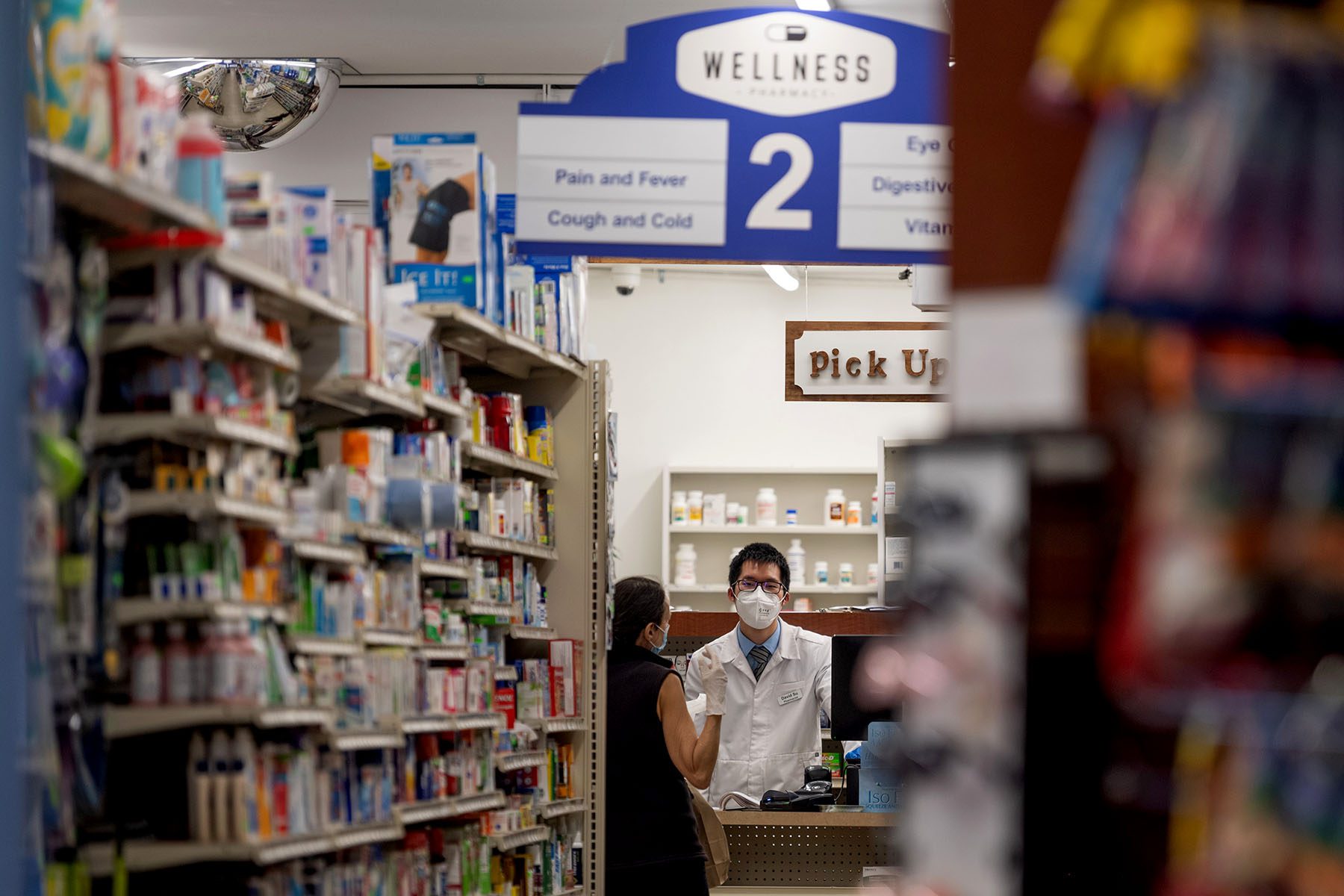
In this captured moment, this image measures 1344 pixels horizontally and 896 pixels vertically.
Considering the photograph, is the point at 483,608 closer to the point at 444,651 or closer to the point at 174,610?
the point at 444,651

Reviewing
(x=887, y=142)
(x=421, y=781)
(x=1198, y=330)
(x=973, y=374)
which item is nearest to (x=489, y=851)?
(x=421, y=781)

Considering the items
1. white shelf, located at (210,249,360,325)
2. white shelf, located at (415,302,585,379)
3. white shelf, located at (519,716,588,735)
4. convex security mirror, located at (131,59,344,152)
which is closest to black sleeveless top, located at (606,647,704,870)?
white shelf, located at (519,716,588,735)

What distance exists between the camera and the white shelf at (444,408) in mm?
4430

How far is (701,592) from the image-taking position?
41.3 feet

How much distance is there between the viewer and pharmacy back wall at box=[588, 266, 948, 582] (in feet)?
41.7

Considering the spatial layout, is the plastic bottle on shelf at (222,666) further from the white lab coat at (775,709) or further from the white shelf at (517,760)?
the white lab coat at (775,709)

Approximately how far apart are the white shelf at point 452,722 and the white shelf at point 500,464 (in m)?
0.84

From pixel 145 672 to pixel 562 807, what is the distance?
270 centimetres

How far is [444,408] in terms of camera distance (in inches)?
178

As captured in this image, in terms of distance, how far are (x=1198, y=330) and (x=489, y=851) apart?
3950 millimetres

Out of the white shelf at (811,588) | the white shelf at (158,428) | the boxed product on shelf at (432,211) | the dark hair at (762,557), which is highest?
the boxed product on shelf at (432,211)

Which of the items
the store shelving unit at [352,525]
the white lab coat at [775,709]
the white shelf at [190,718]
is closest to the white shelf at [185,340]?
the store shelving unit at [352,525]

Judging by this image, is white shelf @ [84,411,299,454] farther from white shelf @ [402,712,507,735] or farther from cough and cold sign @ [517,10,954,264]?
cough and cold sign @ [517,10,954,264]

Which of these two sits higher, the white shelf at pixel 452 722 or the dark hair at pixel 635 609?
the dark hair at pixel 635 609
